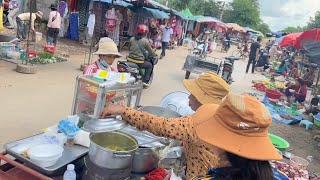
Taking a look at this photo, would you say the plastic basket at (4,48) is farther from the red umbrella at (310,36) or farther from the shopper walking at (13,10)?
Result: the red umbrella at (310,36)

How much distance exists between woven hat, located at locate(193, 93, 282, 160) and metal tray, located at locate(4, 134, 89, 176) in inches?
41.2

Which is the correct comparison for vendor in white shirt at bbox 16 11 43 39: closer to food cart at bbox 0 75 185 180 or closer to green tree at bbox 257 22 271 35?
food cart at bbox 0 75 185 180

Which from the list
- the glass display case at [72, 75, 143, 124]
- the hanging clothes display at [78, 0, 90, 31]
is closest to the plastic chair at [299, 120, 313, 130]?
the glass display case at [72, 75, 143, 124]

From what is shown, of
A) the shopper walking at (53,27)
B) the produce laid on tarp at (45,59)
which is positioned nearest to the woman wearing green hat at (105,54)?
the produce laid on tarp at (45,59)

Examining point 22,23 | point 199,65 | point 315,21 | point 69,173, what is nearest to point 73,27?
point 22,23

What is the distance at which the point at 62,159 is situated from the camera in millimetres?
2146

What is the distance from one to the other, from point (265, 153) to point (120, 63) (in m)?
5.91

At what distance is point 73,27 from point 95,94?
13.0 m

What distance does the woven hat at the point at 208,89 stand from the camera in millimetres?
2725

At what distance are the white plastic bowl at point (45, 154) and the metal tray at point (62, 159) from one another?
28 mm

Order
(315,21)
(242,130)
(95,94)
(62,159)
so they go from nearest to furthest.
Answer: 1. (242,130)
2. (62,159)
3. (95,94)
4. (315,21)

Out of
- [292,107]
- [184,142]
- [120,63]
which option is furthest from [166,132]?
[292,107]

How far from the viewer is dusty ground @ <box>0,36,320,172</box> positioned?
4.95 meters

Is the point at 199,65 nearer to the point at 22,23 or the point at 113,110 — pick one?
the point at 22,23
